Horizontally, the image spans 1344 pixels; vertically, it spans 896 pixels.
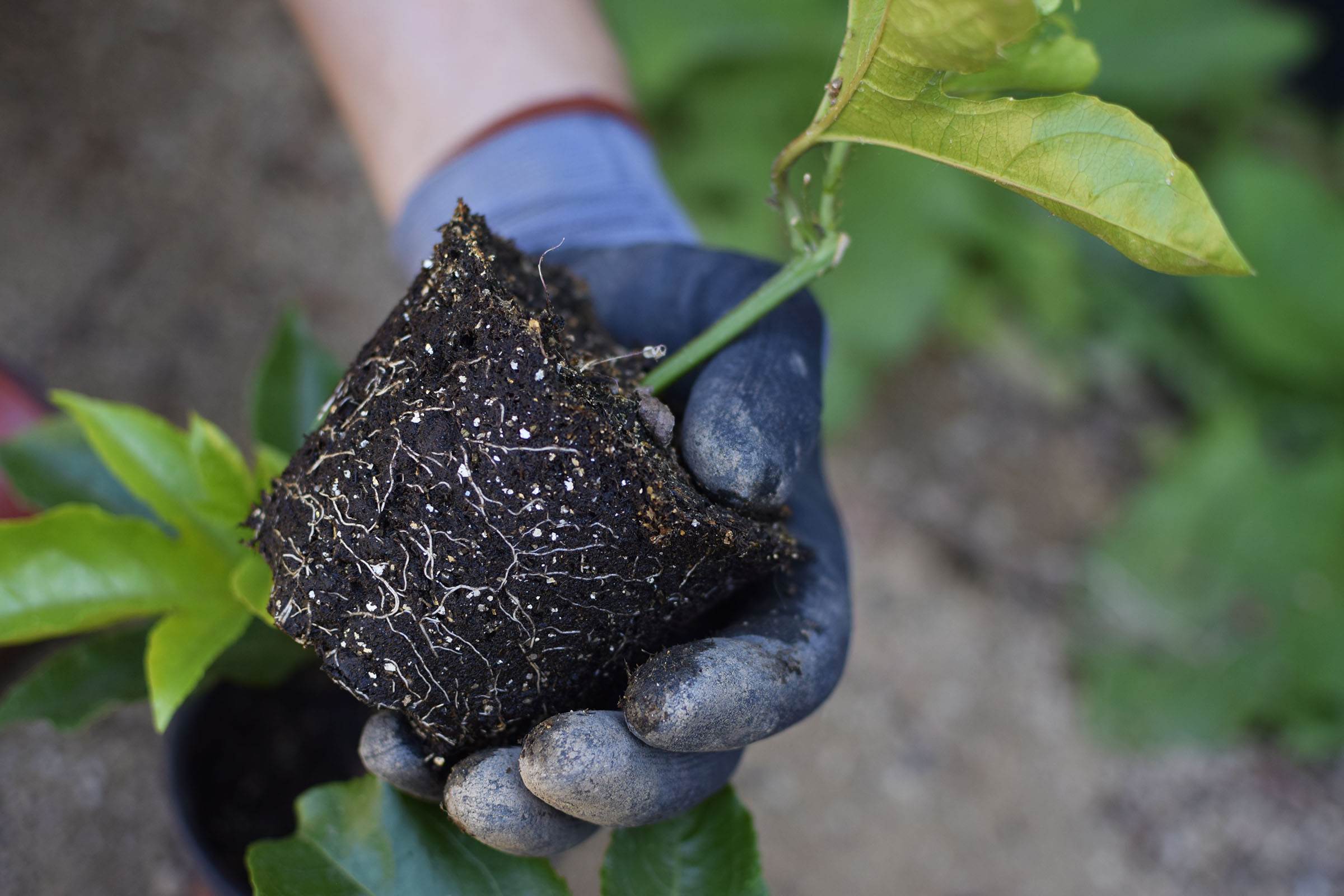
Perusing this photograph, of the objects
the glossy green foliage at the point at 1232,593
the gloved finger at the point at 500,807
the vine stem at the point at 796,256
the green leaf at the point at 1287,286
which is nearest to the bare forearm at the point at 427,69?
the vine stem at the point at 796,256

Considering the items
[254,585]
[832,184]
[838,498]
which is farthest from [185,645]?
[838,498]

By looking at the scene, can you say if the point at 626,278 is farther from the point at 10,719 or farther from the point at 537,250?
the point at 10,719

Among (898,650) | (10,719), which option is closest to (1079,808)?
(898,650)

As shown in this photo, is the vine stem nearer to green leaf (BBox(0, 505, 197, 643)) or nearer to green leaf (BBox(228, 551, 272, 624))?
green leaf (BBox(228, 551, 272, 624))

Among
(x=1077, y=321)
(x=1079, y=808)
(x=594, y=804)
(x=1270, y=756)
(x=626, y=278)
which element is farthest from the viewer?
(x=1077, y=321)

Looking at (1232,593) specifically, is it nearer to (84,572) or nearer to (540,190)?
(540,190)

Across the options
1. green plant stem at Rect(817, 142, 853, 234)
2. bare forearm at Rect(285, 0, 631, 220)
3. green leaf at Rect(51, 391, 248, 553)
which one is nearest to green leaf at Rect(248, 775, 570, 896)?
green leaf at Rect(51, 391, 248, 553)
